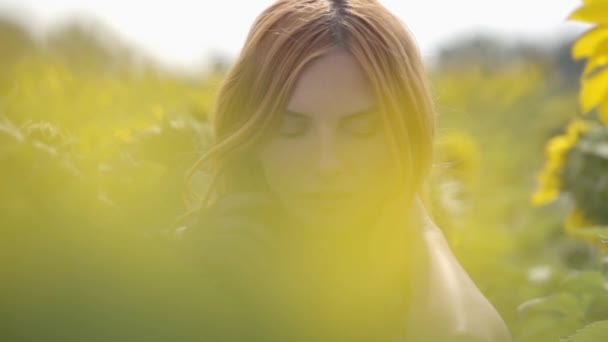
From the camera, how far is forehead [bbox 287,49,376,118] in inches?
52.0

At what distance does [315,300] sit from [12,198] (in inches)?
14.0

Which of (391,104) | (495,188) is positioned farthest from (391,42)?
(495,188)

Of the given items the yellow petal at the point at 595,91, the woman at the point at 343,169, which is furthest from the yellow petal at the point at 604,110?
the woman at the point at 343,169

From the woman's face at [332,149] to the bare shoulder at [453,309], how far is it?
0.59ft

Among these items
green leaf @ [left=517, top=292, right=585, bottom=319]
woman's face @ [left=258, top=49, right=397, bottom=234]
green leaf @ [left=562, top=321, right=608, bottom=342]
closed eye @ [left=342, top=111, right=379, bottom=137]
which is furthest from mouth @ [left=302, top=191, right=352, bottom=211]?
green leaf @ [left=517, top=292, right=585, bottom=319]

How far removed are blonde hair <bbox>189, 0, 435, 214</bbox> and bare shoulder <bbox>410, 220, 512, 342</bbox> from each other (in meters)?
0.27

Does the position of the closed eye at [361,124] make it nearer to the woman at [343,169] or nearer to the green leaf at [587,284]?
the woman at [343,169]

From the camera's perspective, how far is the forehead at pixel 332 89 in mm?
1320

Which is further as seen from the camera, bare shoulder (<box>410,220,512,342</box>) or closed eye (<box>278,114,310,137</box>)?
closed eye (<box>278,114,310,137</box>)

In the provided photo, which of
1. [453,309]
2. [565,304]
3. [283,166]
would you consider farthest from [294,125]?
[565,304]

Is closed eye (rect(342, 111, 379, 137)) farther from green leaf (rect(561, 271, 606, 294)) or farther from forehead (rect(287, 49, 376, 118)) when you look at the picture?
green leaf (rect(561, 271, 606, 294))

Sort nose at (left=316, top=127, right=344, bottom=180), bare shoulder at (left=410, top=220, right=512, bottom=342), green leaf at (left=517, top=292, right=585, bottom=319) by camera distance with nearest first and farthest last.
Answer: bare shoulder at (left=410, top=220, right=512, bottom=342) < nose at (left=316, top=127, right=344, bottom=180) < green leaf at (left=517, top=292, right=585, bottom=319)

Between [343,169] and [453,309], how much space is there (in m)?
0.32

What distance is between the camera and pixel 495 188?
23.7 ft
